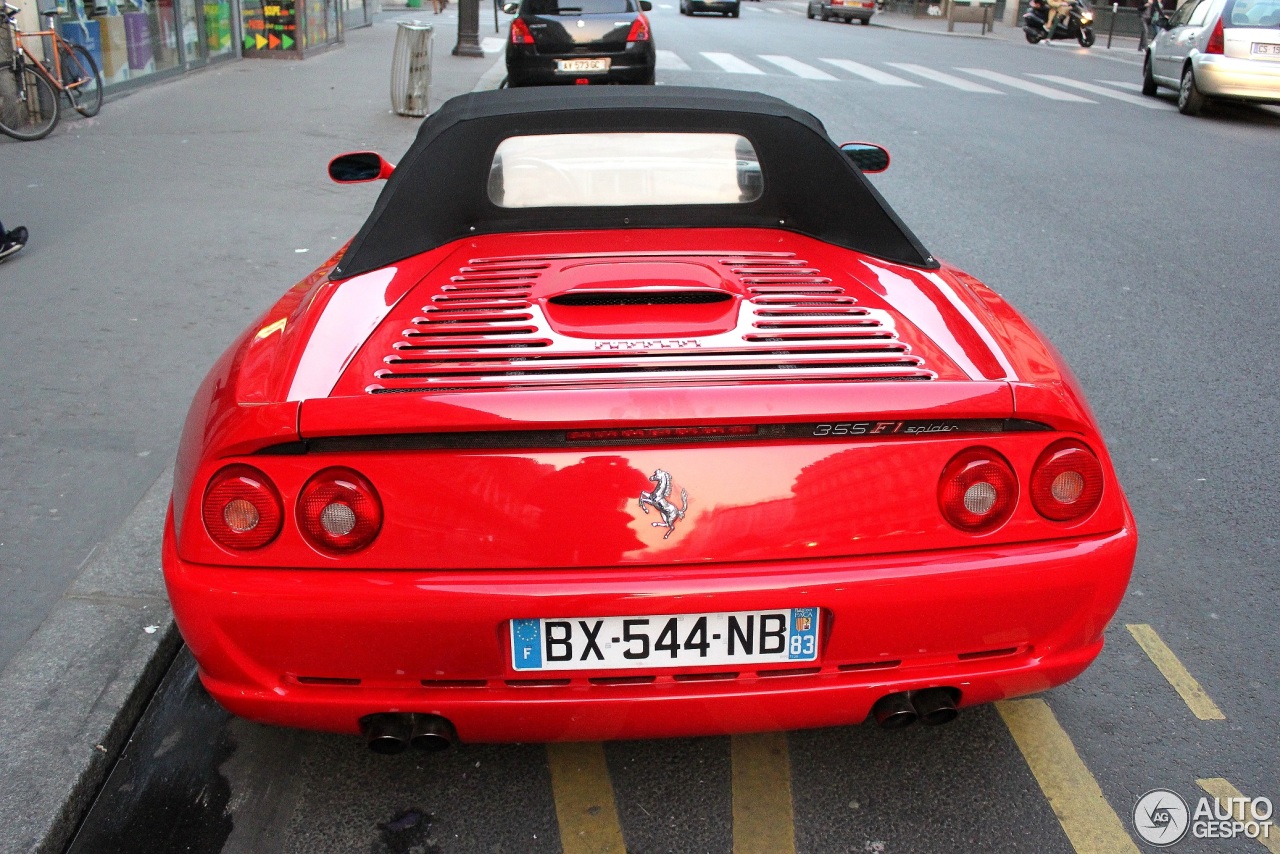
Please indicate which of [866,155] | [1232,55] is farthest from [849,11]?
[866,155]

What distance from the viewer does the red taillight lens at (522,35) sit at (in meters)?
14.5

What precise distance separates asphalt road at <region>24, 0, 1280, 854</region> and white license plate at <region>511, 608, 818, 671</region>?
19.4 inches

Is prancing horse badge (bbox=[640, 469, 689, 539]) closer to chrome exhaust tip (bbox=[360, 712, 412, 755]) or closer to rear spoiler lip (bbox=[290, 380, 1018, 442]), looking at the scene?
rear spoiler lip (bbox=[290, 380, 1018, 442])

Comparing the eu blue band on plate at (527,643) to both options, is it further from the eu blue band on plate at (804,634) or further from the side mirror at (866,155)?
the side mirror at (866,155)

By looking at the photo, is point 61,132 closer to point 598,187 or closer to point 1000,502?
point 598,187

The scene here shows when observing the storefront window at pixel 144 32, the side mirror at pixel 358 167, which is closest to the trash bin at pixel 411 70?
the storefront window at pixel 144 32

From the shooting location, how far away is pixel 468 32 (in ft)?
63.4

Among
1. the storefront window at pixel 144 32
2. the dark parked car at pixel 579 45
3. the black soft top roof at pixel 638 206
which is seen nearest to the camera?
the black soft top roof at pixel 638 206

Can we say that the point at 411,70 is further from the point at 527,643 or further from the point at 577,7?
the point at 527,643

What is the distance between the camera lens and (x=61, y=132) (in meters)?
10.5

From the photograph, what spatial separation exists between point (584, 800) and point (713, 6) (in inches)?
1488

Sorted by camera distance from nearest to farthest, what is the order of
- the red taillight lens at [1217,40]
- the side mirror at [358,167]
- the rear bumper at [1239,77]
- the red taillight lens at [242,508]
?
1. the red taillight lens at [242,508]
2. the side mirror at [358,167]
3. the rear bumper at [1239,77]
4. the red taillight lens at [1217,40]

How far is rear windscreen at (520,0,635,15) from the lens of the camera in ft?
48.3

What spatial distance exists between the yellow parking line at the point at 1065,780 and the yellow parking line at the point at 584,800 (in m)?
0.95
